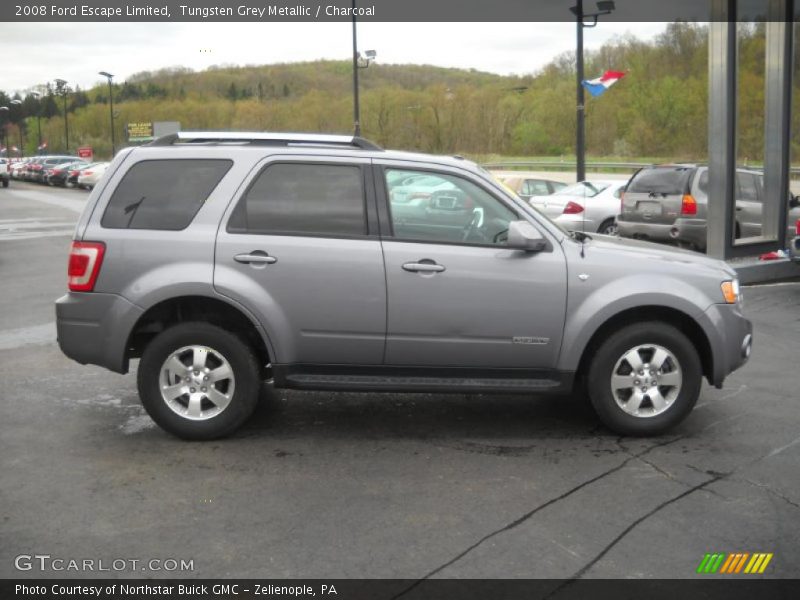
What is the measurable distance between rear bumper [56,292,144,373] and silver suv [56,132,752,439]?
0.04 ft

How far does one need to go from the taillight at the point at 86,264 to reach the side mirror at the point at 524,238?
2.52 metres

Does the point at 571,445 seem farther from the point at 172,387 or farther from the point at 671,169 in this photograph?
the point at 671,169

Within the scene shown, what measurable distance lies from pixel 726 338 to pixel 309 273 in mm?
2675

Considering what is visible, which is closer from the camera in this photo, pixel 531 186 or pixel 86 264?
pixel 86 264

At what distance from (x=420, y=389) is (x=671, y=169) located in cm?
1138

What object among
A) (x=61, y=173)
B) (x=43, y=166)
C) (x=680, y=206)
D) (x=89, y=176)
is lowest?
(x=680, y=206)

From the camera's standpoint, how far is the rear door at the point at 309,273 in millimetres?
5742

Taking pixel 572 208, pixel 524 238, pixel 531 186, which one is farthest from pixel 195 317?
pixel 531 186

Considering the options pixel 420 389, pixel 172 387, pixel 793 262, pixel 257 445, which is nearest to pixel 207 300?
pixel 172 387

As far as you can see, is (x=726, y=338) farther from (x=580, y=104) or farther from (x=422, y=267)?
(x=580, y=104)

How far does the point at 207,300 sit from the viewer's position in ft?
19.2

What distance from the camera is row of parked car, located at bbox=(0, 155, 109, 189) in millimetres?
51094

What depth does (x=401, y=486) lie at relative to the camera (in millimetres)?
5023
